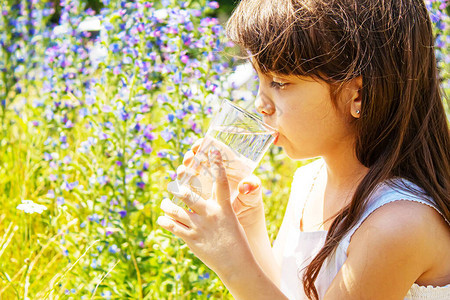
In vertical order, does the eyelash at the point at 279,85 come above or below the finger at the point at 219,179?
above

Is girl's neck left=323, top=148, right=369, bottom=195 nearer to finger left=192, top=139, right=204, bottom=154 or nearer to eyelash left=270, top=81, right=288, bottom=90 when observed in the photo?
eyelash left=270, top=81, right=288, bottom=90

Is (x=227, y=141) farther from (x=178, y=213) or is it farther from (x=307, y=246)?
(x=307, y=246)

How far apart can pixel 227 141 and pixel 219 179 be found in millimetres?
123

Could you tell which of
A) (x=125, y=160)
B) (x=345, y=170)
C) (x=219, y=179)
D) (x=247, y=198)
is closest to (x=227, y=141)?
(x=219, y=179)

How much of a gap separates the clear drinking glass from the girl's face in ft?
0.29

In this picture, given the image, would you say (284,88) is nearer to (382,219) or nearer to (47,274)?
(382,219)

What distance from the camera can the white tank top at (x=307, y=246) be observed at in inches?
64.2

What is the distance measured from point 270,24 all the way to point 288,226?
825 mm

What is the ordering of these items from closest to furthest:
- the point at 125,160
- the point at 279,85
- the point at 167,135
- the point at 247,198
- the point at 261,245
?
1. the point at 279,85
2. the point at 247,198
3. the point at 261,245
4. the point at 167,135
5. the point at 125,160

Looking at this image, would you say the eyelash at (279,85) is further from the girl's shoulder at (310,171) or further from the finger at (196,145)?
the girl's shoulder at (310,171)

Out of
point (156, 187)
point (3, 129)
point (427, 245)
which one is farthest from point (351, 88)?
point (3, 129)

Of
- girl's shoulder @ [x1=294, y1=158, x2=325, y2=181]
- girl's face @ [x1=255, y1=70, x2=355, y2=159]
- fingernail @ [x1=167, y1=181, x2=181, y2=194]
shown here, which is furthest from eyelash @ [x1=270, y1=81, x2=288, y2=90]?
girl's shoulder @ [x1=294, y1=158, x2=325, y2=181]

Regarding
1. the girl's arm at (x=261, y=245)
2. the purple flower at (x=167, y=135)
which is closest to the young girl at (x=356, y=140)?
the girl's arm at (x=261, y=245)

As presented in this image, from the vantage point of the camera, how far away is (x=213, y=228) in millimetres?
1464
